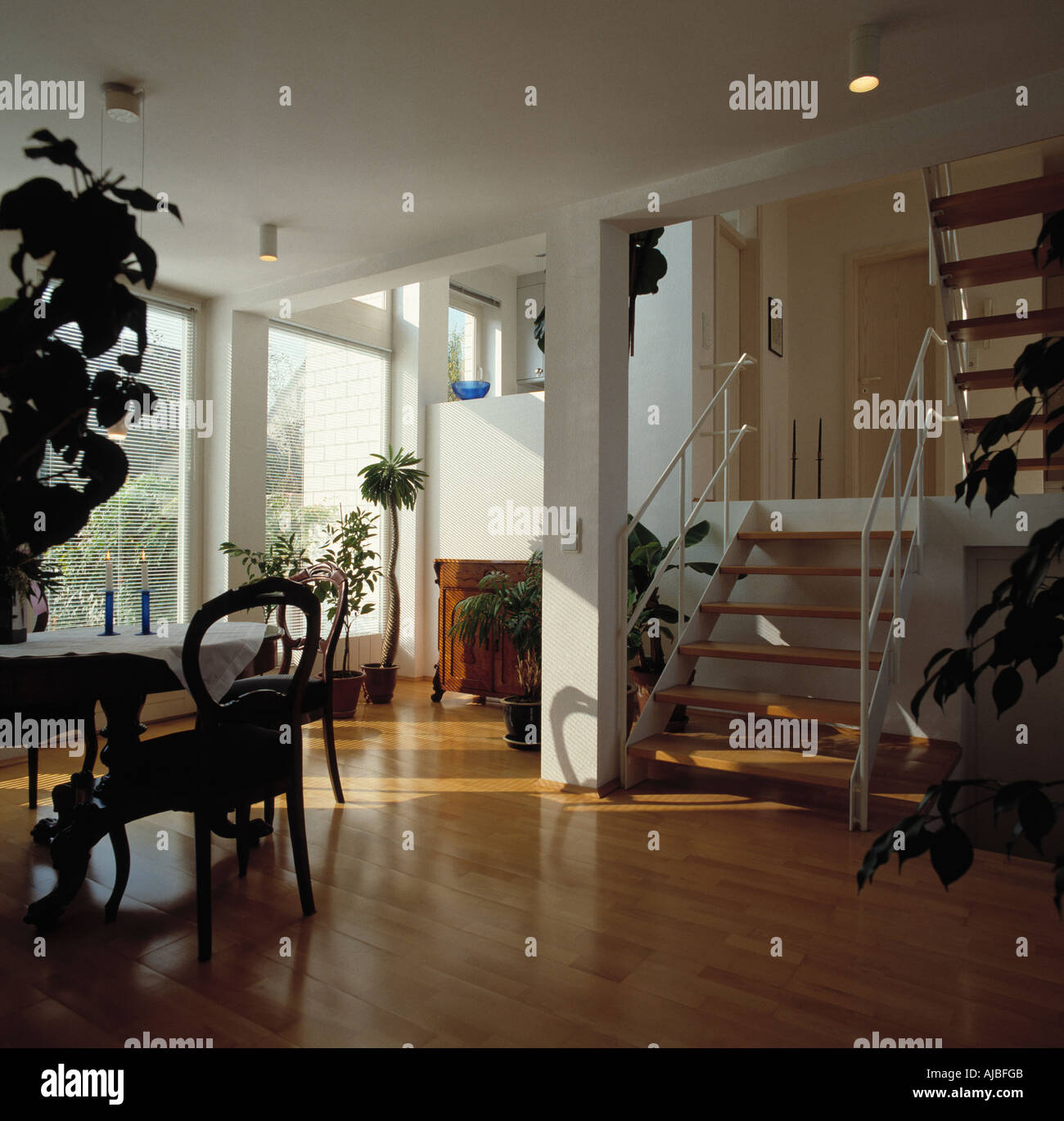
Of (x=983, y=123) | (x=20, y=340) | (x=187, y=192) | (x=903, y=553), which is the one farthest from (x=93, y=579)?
(x=983, y=123)

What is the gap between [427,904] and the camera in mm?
2562

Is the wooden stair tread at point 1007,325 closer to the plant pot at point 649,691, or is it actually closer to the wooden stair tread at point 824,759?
the wooden stair tread at point 824,759

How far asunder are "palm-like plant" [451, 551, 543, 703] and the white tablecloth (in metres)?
1.54

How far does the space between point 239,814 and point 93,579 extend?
2.71m

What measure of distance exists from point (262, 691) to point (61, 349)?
1.90 m

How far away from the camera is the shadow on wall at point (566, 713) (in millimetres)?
3742

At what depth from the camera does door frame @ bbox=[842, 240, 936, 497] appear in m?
6.82

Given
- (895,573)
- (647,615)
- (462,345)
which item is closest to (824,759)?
(895,573)

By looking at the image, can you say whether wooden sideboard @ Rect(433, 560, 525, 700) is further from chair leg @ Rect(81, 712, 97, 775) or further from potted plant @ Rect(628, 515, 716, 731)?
chair leg @ Rect(81, 712, 97, 775)

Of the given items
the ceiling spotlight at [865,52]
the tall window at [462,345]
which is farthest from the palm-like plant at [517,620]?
the tall window at [462,345]

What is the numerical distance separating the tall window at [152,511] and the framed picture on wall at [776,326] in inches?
167

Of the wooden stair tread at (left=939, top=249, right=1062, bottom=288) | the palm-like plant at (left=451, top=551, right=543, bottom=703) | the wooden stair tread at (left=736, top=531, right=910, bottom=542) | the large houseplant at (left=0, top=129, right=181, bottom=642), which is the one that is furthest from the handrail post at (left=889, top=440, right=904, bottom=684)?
the large houseplant at (left=0, top=129, right=181, bottom=642)

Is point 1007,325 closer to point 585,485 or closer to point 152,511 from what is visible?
point 585,485

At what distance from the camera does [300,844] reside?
8.09ft
